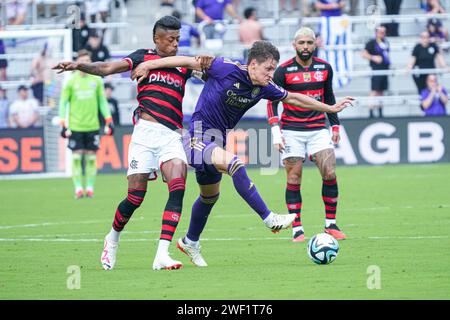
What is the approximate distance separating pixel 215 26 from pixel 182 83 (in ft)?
51.6

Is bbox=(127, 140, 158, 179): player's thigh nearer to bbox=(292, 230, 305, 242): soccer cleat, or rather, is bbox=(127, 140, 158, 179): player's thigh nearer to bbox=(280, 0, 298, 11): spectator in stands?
bbox=(292, 230, 305, 242): soccer cleat

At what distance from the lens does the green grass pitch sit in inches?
362

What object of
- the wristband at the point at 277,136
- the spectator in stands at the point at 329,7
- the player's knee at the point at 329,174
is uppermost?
the spectator in stands at the point at 329,7

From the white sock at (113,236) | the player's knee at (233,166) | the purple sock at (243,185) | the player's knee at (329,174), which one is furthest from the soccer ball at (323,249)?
the player's knee at (329,174)

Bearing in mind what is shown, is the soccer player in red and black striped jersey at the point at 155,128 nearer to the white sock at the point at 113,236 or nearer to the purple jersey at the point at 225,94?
the white sock at the point at 113,236

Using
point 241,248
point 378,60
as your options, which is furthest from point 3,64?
point 241,248

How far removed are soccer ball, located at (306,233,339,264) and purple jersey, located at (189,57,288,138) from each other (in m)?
1.54

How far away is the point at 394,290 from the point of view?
894 cm

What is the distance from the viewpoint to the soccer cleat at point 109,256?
1083cm

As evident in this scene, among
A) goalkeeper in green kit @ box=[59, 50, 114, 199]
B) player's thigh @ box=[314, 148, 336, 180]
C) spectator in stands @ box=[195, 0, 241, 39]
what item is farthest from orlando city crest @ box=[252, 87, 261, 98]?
spectator in stands @ box=[195, 0, 241, 39]

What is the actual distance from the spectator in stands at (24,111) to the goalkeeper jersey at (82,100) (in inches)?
192

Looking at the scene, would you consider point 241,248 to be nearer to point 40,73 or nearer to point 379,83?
point 40,73

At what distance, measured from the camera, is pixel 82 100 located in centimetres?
1995

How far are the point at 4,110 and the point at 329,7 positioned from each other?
8.50 m
